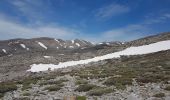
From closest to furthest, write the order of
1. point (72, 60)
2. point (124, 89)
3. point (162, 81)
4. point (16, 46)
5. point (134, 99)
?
point (134, 99) → point (124, 89) → point (162, 81) → point (72, 60) → point (16, 46)

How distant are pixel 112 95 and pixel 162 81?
24.3ft

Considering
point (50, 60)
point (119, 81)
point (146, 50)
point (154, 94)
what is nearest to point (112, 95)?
point (154, 94)

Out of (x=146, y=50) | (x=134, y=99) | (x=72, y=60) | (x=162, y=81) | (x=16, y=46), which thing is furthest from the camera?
(x=16, y=46)

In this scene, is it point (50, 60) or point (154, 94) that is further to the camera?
point (50, 60)

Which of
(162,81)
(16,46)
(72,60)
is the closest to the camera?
(162,81)

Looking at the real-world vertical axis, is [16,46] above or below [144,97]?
above

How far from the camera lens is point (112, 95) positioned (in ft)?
74.1

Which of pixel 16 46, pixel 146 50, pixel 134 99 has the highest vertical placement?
pixel 16 46

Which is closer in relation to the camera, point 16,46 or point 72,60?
point 72,60

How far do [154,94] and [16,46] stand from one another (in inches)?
7018

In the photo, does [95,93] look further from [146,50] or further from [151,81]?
[146,50]

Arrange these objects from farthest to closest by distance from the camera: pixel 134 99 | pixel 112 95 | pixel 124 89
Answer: pixel 124 89
pixel 112 95
pixel 134 99

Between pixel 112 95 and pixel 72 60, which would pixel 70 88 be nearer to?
pixel 112 95

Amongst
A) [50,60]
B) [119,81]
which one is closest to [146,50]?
[50,60]
